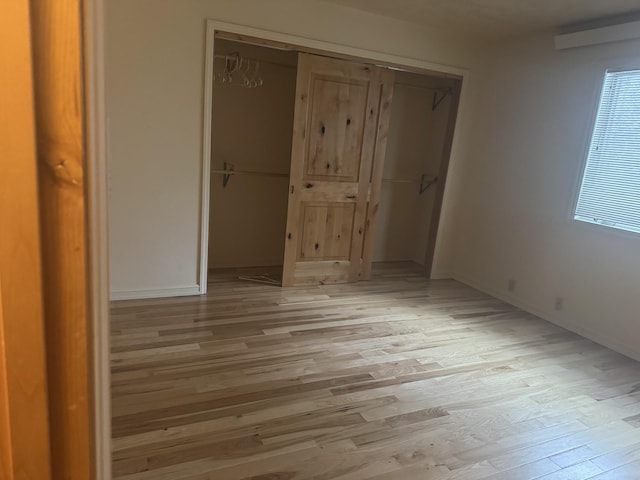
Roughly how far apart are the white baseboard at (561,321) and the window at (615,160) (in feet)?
2.89

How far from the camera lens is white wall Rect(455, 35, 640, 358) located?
335cm

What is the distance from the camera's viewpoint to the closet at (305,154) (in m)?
3.96

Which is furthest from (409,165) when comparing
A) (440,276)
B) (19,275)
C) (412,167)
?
(19,275)

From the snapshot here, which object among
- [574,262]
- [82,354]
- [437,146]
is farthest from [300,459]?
[437,146]

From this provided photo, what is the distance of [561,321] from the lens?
373 cm

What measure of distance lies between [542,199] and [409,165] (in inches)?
67.6

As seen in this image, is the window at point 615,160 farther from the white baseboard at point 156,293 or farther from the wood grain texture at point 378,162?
the white baseboard at point 156,293

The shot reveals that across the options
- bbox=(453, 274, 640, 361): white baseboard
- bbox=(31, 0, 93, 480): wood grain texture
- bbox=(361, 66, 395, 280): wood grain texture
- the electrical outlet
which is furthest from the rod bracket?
bbox=(31, 0, 93, 480): wood grain texture

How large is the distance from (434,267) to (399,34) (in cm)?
245

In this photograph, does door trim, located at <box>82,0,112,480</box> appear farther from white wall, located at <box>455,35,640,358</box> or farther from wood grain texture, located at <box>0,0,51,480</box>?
white wall, located at <box>455,35,640,358</box>

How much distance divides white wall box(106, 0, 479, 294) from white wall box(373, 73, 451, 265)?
137 cm

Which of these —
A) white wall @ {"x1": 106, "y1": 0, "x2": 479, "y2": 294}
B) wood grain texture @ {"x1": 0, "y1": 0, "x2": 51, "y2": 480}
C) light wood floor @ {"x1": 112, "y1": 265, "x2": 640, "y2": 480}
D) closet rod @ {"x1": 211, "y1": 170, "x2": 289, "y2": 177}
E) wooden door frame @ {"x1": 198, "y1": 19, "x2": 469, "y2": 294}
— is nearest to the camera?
wood grain texture @ {"x1": 0, "y1": 0, "x2": 51, "y2": 480}

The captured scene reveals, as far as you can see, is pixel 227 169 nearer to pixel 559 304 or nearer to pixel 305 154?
pixel 305 154

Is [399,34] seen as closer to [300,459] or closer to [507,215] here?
[507,215]
